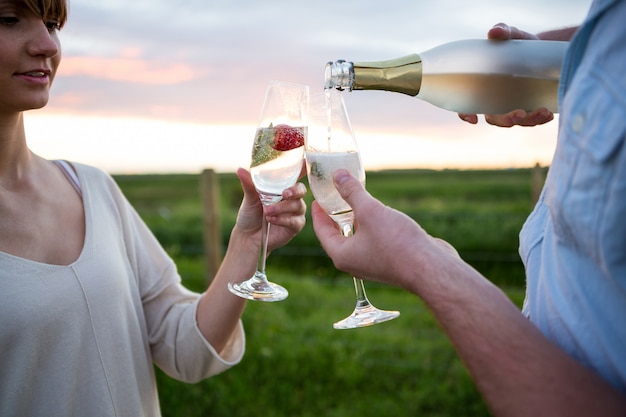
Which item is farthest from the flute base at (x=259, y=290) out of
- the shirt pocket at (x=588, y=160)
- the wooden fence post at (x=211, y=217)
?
the wooden fence post at (x=211, y=217)

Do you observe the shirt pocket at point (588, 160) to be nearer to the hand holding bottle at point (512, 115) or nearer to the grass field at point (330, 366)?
the hand holding bottle at point (512, 115)

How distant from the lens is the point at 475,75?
1857mm

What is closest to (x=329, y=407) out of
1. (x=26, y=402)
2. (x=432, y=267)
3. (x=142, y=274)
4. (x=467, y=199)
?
(x=142, y=274)

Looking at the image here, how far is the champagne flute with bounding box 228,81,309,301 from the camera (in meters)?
1.72

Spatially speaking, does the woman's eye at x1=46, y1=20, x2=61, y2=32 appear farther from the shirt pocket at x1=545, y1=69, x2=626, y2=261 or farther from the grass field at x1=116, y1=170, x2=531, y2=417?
the grass field at x1=116, y1=170, x2=531, y2=417

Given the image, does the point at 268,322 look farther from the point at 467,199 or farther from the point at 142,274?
the point at 467,199

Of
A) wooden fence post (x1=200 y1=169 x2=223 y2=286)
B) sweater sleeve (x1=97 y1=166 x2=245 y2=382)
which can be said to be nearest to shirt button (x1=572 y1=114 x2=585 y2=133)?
sweater sleeve (x1=97 y1=166 x2=245 y2=382)

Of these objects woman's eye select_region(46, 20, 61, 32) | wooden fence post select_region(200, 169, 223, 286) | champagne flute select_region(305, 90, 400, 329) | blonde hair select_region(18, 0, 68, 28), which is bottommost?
wooden fence post select_region(200, 169, 223, 286)

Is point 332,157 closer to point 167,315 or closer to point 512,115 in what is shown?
point 512,115

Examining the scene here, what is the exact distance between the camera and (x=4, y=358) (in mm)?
1757

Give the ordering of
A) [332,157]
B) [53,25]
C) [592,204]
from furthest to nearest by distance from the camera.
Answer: [53,25]
[332,157]
[592,204]

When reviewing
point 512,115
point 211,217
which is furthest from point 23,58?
point 211,217

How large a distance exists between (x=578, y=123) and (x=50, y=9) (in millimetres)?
1663

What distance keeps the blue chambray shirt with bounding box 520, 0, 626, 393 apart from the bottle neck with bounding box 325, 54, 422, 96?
0.69m
